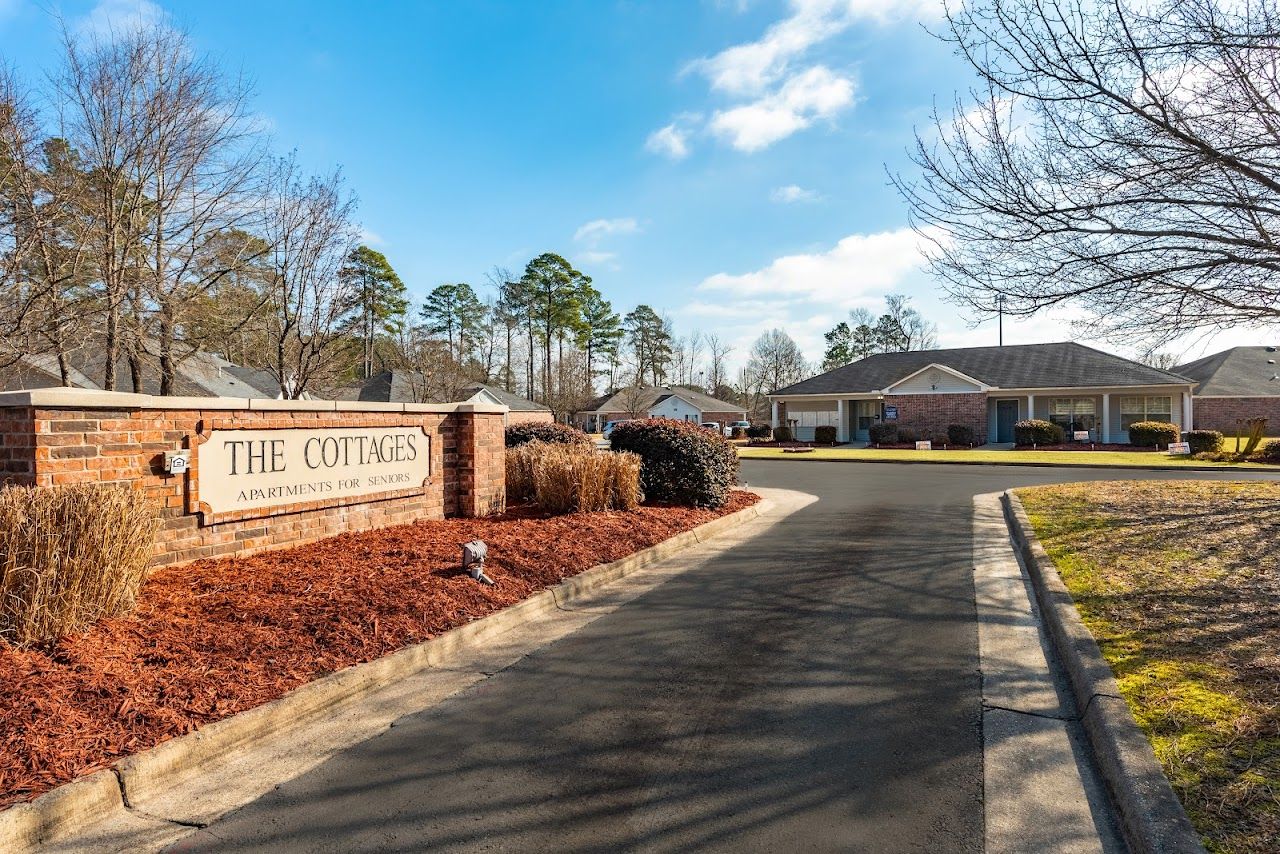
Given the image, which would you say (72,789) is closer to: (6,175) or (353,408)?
(353,408)

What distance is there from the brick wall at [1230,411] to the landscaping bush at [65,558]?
43.6 metres

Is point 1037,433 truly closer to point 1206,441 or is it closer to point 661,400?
point 1206,441

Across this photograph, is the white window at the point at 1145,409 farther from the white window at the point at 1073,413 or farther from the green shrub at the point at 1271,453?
the green shrub at the point at 1271,453

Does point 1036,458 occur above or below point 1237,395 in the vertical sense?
below

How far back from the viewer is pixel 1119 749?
11.1 feet

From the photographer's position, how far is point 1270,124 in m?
6.43

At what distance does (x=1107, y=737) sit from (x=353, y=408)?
685 cm

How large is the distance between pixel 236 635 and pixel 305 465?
2.71 meters

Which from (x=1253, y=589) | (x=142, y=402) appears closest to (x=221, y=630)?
(x=142, y=402)

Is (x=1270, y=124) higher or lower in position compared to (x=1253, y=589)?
higher

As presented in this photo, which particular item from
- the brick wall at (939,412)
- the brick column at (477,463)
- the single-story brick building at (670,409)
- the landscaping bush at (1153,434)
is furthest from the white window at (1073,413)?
the brick column at (477,463)

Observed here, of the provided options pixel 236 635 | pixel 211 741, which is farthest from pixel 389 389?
pixel 211 741

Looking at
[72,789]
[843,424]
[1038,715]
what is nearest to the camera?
[72,789]

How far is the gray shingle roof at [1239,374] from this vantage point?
3688 centimetres
